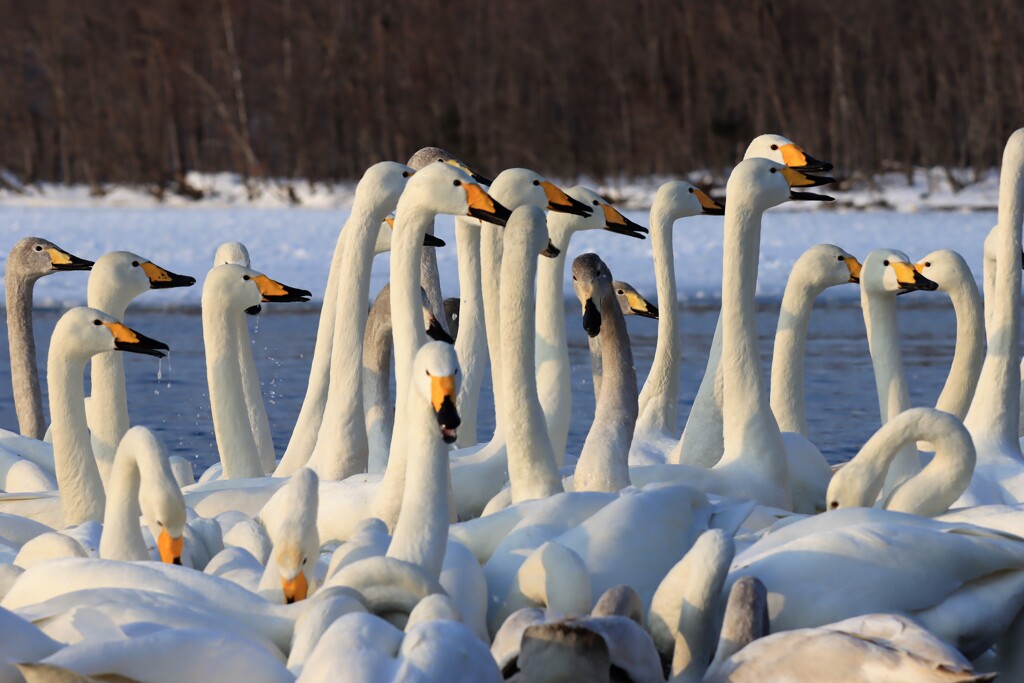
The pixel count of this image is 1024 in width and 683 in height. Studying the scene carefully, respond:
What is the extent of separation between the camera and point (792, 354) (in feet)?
21.0

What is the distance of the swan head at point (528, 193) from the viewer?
567 cm

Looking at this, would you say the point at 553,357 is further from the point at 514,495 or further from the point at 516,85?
the point at 516,85

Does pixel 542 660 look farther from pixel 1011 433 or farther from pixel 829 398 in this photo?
pixel 829 398

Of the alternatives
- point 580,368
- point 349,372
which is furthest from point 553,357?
point 580,368

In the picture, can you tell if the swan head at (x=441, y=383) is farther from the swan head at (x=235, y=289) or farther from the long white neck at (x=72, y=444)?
the swan head at (x=235, y=289)

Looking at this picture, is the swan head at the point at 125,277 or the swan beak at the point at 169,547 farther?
the swan head at the point at 125,277

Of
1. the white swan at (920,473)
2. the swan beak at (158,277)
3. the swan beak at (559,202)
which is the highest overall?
the swan beak at (559,202)

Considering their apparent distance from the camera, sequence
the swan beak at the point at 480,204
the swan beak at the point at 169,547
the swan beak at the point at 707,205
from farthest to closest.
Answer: the swan beak at the point at 707,205
the swan beak at the point at 480,204
the swan beak at the point at 169,547

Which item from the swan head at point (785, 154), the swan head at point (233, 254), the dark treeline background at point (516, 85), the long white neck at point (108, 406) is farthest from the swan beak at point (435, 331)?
the dark treeline background at point (516, 85)

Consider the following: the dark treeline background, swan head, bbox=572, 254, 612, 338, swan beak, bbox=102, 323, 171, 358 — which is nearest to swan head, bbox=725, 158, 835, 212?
swan head, bbox=572, 254, 612, 338

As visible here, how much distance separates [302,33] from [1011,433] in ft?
92.2

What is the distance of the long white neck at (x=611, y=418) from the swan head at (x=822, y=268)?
84 centimetres

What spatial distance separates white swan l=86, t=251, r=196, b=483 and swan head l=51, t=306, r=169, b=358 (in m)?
0.69

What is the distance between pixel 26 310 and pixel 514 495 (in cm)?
327
